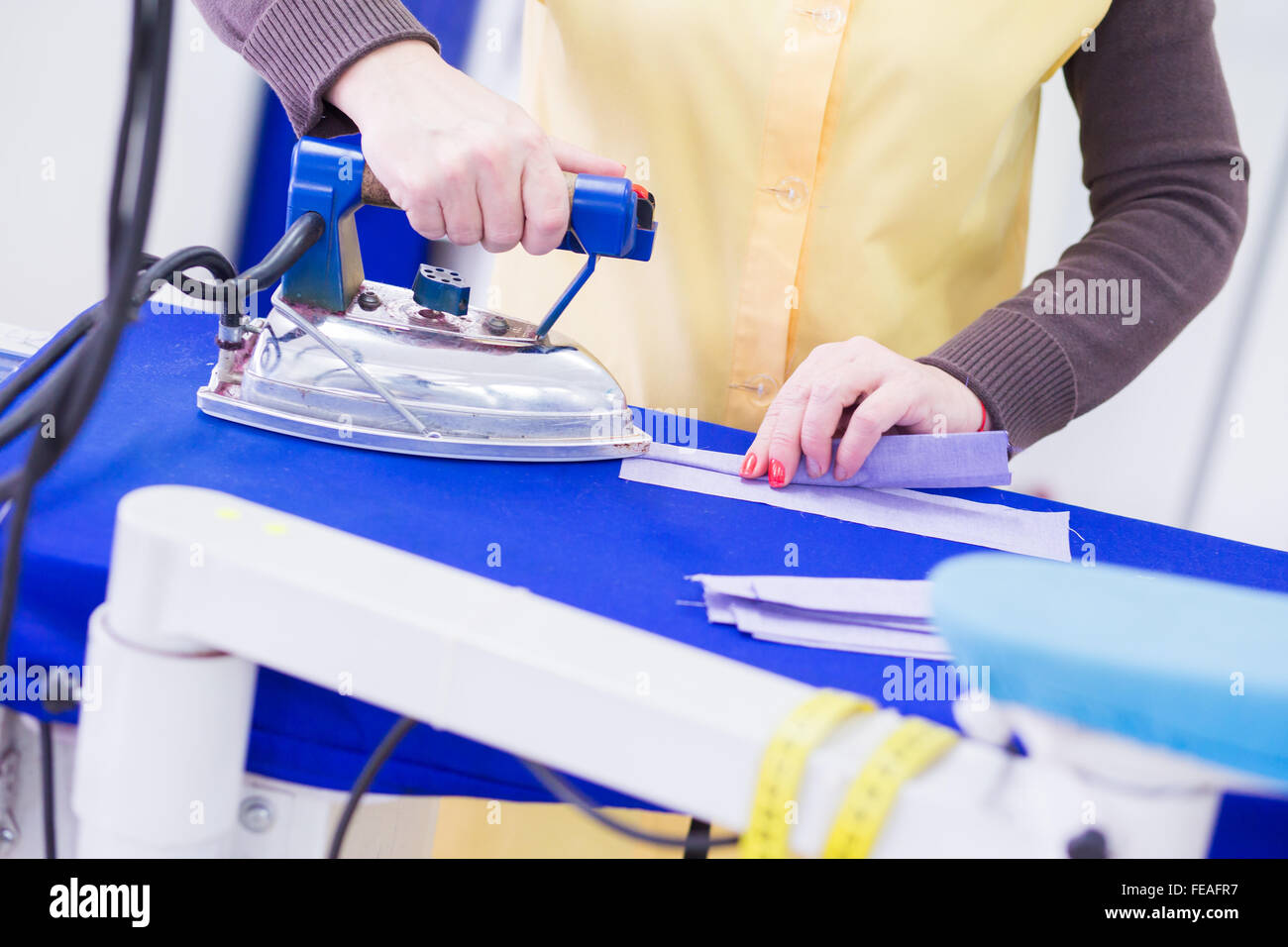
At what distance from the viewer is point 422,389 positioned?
744 mm

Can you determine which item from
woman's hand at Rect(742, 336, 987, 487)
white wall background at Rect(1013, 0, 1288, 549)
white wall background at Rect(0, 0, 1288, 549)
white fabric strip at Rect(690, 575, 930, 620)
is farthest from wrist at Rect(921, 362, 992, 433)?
white wall background at Rect(1013, 0, 1288, 549)

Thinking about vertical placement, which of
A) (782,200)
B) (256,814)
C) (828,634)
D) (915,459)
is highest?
(782,200)

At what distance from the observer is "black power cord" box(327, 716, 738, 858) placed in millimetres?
340

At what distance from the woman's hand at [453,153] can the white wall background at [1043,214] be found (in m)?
0.90

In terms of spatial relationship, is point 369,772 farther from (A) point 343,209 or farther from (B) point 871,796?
(A) point 343,209

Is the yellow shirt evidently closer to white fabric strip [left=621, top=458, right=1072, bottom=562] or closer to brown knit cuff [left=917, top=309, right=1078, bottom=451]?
brown knit cuff [left=917, top=309, right=1078, bottom=451]

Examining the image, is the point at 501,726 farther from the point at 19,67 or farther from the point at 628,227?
the point at 19,67

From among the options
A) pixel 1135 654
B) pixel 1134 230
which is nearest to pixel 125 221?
pixel 1135 654

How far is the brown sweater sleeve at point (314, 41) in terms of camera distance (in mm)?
748

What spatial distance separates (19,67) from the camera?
1613 millimetres

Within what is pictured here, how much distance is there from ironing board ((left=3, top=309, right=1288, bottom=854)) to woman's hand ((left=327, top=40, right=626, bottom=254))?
0.55ft

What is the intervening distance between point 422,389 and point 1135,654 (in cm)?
56

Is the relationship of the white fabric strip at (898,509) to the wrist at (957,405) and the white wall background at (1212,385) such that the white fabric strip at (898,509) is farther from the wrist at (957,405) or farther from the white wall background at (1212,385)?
the white wall background at (1212,385)
